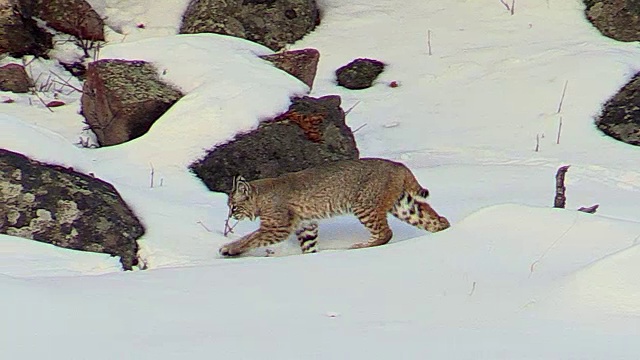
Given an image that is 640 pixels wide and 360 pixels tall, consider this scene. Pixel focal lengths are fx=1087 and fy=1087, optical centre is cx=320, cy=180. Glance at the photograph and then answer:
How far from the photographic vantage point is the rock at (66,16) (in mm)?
14789

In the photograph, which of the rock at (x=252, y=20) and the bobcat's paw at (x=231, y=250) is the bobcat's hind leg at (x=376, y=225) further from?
the rock at (x=252, y=20)

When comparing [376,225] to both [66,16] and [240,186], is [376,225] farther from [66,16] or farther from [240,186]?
[66,16]

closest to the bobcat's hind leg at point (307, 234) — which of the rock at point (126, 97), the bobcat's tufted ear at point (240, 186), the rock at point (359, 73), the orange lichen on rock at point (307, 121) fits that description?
the bobcat's tufted ear at point (240, 186)

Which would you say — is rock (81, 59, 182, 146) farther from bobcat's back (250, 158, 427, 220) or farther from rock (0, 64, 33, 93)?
bobcat's back (250, 158, 427, 220)

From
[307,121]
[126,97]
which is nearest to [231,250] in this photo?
[307,121]

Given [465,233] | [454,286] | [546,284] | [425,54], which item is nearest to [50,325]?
[454,286]

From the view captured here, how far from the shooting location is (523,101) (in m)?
12.8

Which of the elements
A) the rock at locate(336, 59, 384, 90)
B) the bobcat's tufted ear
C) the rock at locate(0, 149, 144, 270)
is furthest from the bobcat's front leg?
the rock at locate(336, 59, 384, 90)

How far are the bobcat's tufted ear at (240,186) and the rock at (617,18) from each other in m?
7.32

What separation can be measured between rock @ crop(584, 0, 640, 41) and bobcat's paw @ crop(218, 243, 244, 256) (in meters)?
7.67

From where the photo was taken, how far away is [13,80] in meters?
13.3

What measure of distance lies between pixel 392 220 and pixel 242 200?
55.1 inches

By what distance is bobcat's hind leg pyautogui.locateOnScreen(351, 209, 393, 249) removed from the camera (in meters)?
8.35

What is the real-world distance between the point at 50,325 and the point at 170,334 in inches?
19.3
